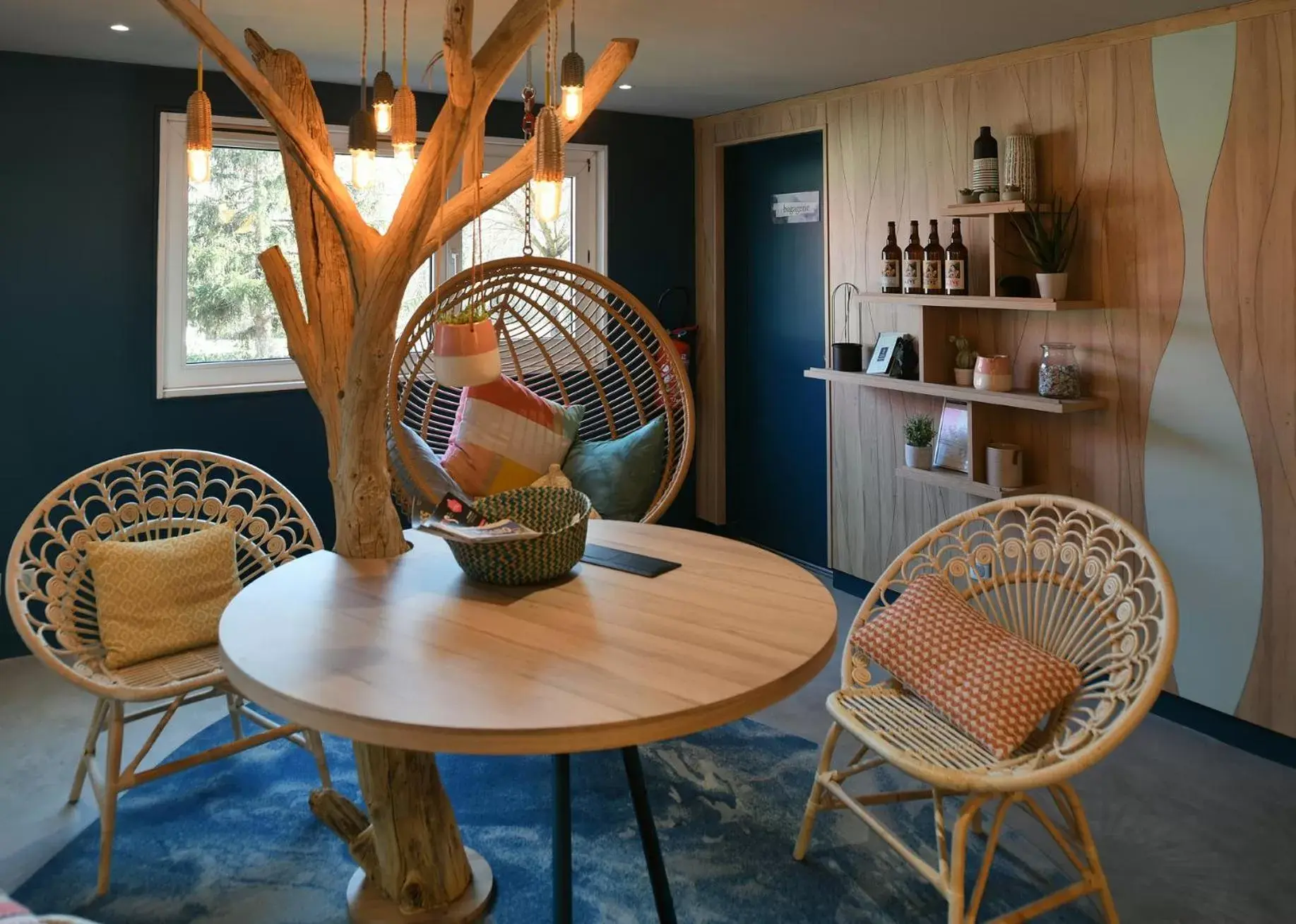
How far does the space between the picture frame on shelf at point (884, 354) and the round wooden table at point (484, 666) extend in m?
1.80

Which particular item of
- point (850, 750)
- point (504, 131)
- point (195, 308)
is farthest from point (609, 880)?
point (504, 131)

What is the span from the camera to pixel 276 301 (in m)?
2.27

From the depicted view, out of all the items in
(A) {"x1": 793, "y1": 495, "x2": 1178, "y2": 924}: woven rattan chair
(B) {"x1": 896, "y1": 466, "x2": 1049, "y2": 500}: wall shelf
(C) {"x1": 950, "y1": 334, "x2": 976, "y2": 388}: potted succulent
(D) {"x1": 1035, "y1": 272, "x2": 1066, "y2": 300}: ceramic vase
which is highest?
(D) {"x1": 1035, "y1": 272, "x2": 1066, "y2": 300}: ceramic vase

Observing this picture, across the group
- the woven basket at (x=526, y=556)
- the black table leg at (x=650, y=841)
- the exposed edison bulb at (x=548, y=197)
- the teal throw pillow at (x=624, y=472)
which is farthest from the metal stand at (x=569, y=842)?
the teal throw pillow at (x=624, y=472)

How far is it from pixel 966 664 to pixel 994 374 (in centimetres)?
164

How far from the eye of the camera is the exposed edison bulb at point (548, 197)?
66.1 inches

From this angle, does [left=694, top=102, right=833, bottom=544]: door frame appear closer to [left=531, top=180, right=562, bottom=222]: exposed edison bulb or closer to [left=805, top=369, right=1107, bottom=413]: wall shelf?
[left=805, top=369, right=1107, bottom=413]: wall shelf

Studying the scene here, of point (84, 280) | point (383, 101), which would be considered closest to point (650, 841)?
point (383, 101)

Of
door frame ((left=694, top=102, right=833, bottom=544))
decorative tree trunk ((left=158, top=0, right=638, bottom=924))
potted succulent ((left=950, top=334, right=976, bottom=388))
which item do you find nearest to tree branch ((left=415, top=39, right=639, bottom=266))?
decorative tree trunk ((left=158, top=0, right=638, bottom=924))

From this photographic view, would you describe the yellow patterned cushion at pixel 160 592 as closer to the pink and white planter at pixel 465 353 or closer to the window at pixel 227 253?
the pink and white planter at pixel 465 353

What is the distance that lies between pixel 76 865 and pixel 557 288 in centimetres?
295

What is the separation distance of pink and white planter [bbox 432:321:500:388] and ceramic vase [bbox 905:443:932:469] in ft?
6.79

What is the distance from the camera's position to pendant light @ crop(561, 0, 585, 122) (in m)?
1.96

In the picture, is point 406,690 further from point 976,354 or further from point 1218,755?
point 976,354
